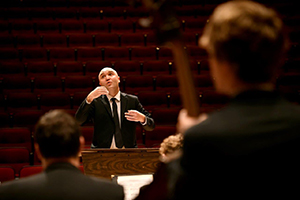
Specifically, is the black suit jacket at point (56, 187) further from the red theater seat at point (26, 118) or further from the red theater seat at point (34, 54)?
the red theater seat at point (34, 54)

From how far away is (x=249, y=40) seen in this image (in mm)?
446

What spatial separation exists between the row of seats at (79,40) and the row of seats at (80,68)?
0.60 m

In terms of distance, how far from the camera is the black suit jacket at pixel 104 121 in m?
2.07

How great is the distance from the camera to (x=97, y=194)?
75cm

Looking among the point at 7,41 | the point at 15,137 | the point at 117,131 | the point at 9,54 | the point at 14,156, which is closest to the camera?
the point at 117,131

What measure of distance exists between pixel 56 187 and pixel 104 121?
141 cm

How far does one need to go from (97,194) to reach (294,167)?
46cm

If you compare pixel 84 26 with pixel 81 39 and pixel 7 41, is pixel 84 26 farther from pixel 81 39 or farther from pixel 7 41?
pixel 7 41

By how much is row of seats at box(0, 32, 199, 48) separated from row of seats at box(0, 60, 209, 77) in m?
0.60

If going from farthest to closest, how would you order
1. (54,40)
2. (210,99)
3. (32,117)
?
(54,40)
(210,99)
(32,117)

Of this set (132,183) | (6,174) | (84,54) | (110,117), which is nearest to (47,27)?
(84,54)

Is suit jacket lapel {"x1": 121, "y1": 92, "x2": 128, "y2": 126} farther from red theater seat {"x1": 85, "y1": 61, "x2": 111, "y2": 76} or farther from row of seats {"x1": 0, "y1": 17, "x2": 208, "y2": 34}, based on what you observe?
row of seats {"x1": 0, "y1": 17, "x2": 208, "y2": 34}

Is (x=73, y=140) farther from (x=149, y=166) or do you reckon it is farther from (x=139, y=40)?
(x=139, y=40)

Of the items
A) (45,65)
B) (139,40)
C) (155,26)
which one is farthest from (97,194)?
(139,40)
